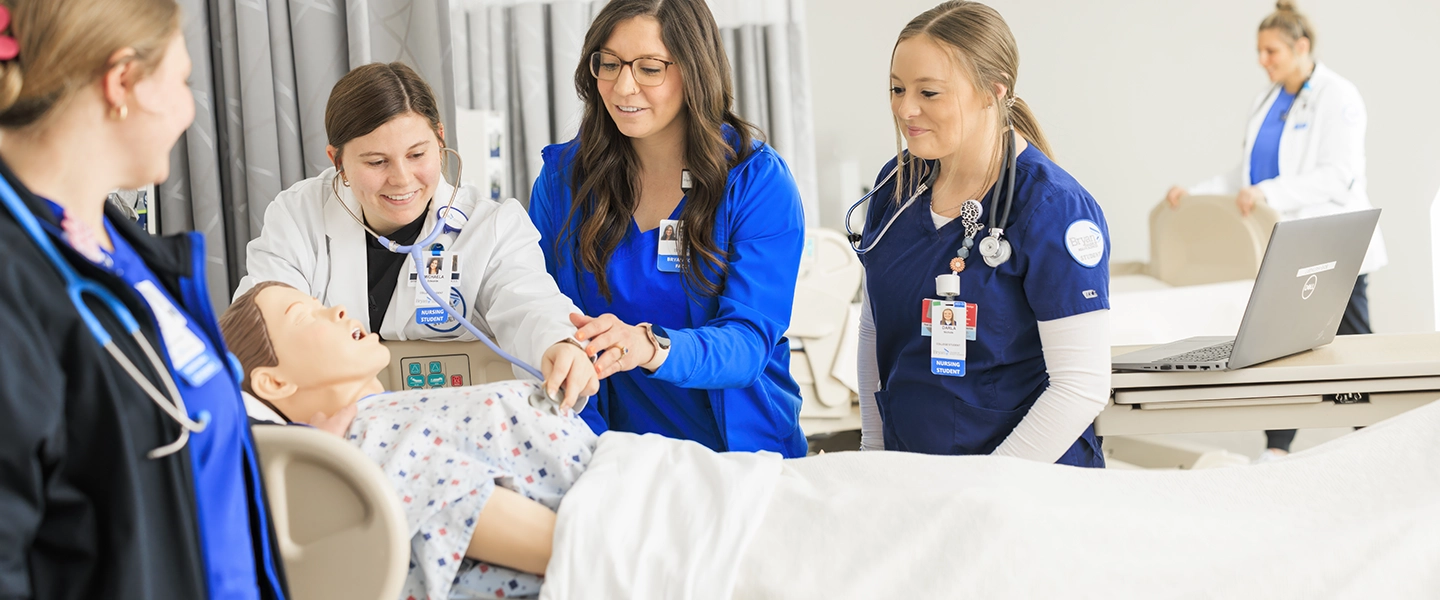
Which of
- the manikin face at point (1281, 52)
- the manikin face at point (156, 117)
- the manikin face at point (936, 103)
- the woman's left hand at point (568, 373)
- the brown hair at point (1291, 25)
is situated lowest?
the woman's left hand at point (568, 373)

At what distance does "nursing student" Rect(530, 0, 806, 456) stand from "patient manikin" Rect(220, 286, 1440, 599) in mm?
304

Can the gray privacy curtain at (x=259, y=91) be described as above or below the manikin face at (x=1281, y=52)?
below

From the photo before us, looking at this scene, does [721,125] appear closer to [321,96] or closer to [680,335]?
[680,335]

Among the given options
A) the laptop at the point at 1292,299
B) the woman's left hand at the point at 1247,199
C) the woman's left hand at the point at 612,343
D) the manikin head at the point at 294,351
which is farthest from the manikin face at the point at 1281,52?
the manikin head at the point at 294,351

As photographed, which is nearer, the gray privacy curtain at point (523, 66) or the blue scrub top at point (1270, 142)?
the gray privacy curtain at point (523, 66)

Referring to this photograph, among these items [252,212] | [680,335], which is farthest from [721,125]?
[252,212]

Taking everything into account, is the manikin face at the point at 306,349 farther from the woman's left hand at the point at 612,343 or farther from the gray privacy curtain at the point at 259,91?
the gray privacy curtain at the point at 259,91

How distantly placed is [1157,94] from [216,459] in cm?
498

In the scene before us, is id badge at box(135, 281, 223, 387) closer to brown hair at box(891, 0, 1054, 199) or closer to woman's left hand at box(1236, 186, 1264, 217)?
brown hair at box(891, 0, 1054, 199)

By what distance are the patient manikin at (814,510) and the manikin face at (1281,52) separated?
3.16 metres

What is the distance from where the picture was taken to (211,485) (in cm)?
92

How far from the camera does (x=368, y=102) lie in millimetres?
1799

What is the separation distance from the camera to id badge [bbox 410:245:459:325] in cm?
188

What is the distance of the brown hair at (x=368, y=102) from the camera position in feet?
5.90
